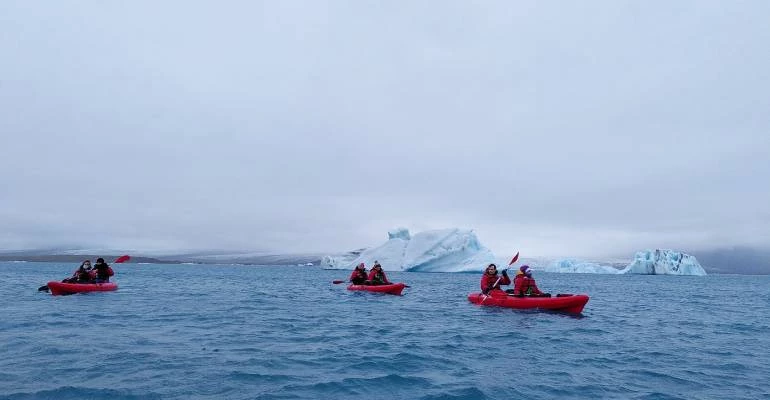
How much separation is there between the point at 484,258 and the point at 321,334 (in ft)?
212

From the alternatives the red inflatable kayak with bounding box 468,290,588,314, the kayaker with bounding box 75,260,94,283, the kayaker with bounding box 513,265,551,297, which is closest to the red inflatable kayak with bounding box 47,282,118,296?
the kayaker with bounding box 75,260,94,283

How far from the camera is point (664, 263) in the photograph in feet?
335

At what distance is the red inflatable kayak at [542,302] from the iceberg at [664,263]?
8799 centimetres

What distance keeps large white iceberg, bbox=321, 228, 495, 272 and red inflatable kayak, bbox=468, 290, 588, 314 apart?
172ft

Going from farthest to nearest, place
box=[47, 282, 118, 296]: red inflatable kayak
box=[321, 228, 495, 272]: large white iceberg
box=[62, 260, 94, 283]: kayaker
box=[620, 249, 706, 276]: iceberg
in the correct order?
box=[620, 249, 706, 276]: iceberg < box=[321, 228, 495, 272]: large white iceberg < box=[62, 260, 94, 283]: kayaker < box=[47, 282, 118, 296]: red inflatable kayak

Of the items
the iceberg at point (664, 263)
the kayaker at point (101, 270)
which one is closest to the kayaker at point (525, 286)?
the kayaker at point (101, 270)

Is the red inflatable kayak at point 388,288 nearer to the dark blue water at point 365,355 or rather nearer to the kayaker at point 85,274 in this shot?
the dark blue water at point 365,355

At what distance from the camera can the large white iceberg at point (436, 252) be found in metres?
72.4

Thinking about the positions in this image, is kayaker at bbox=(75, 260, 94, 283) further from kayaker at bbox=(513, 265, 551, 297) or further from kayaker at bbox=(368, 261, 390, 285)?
kayaker at bbox=(513, 265, 551, 297)

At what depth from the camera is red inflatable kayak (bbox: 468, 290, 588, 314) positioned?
17.2 m

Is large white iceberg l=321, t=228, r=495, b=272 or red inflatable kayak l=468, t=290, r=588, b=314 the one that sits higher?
large white iceberg l=321, t=228, r=495, b=272

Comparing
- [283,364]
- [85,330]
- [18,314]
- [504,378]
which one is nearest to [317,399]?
[283,364]

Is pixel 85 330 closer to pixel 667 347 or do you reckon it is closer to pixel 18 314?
pixel 18 314

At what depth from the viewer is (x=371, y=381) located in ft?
26.2
